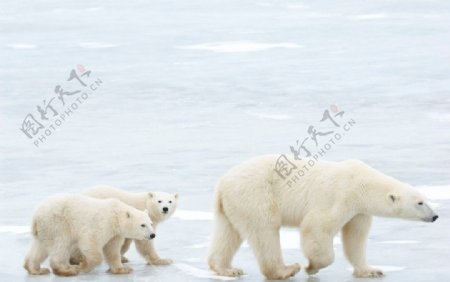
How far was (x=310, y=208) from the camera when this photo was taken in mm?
7051

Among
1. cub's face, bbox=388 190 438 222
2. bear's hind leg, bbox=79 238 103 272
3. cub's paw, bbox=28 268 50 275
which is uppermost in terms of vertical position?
cub's face, bbox=388 190 438 222

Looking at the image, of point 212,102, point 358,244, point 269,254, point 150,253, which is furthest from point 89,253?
point 212,102

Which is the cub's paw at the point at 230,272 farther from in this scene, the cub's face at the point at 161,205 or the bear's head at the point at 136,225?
the cub's face at the point at 161,205

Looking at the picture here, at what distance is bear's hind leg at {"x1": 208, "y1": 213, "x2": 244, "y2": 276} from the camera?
7266 mm

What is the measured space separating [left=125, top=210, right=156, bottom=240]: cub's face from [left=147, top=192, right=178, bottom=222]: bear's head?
0.40 m

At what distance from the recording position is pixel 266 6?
81.6ft

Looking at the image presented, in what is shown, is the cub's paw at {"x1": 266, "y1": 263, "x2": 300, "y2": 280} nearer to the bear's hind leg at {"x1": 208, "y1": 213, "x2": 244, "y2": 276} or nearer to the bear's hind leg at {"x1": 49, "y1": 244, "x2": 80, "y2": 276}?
the bear's hind leg at {"x1": 208, "y1": 213, "x2": 244, "y2": 276}

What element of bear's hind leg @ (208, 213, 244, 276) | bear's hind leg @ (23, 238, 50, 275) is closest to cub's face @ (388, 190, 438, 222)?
bear's hind leg @ (208, 213, 244, 276)

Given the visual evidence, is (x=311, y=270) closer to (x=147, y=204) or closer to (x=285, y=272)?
(x=285, y=272)

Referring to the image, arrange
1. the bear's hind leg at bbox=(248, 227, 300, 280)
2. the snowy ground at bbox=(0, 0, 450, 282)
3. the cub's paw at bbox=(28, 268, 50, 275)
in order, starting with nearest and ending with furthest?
the bear's hind leg at bbox=(248, 227, 300, 280) → the cub's paw at bbox=(28, 268, 50, 275) → the snowy ground at bbox=(0, 0, 450, 282)

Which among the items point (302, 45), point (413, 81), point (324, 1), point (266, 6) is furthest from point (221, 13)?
point (413, 81)

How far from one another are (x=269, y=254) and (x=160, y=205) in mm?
1081

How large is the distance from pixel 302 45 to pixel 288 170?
12177mm

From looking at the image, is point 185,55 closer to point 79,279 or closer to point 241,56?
point 241,56
